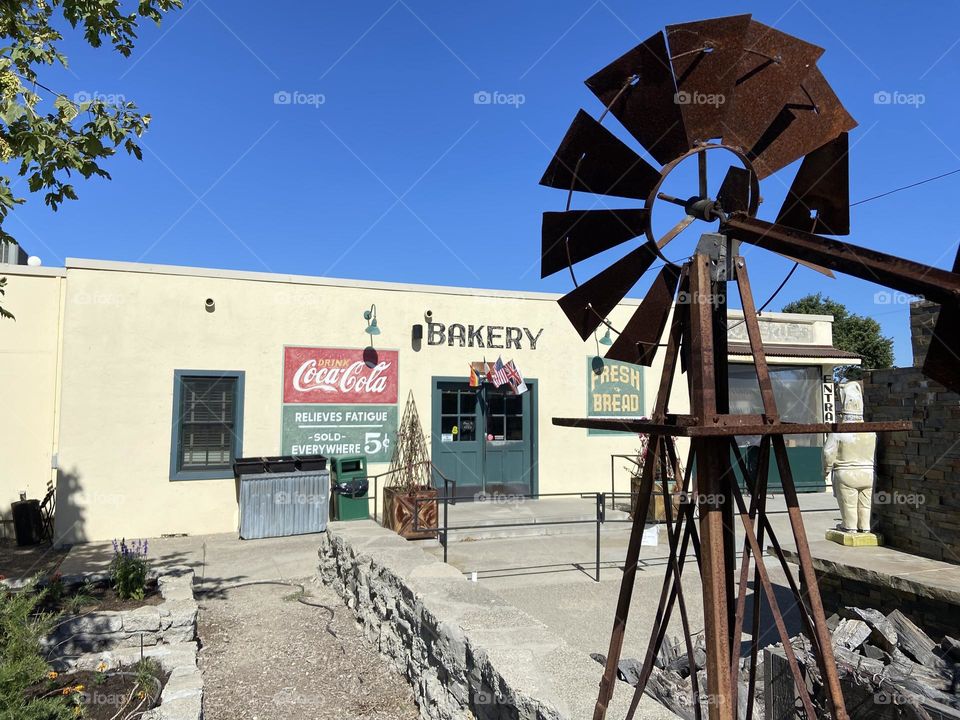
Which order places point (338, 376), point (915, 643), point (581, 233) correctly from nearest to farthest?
point (581, 233), point (915, 643), point (338, 376)

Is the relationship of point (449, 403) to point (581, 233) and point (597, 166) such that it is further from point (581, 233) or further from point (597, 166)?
point (597, 166)

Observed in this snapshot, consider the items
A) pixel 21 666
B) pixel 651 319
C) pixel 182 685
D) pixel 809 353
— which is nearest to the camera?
pixel 651 319

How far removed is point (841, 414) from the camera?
6.62 m

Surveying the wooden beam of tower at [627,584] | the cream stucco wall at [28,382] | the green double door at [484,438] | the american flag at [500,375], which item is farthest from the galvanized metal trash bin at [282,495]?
the wooden beam of tower at [627,584]

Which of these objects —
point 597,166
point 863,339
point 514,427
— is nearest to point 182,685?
point 597,166

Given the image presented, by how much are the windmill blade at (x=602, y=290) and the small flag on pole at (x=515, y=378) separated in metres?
9.81

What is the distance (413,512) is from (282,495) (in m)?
2.36

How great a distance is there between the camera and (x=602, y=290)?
106 inches

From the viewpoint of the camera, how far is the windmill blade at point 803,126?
238 centimetres

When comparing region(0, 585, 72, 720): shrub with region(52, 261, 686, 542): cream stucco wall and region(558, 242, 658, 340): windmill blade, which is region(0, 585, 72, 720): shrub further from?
region(52, 261, 686, 542): cream stucco wall

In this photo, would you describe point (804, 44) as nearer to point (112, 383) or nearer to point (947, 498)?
point (947, 498)

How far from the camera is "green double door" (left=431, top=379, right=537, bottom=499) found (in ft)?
40.9

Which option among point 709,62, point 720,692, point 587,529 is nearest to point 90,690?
point 720,692

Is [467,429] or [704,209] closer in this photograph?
[704,209]
